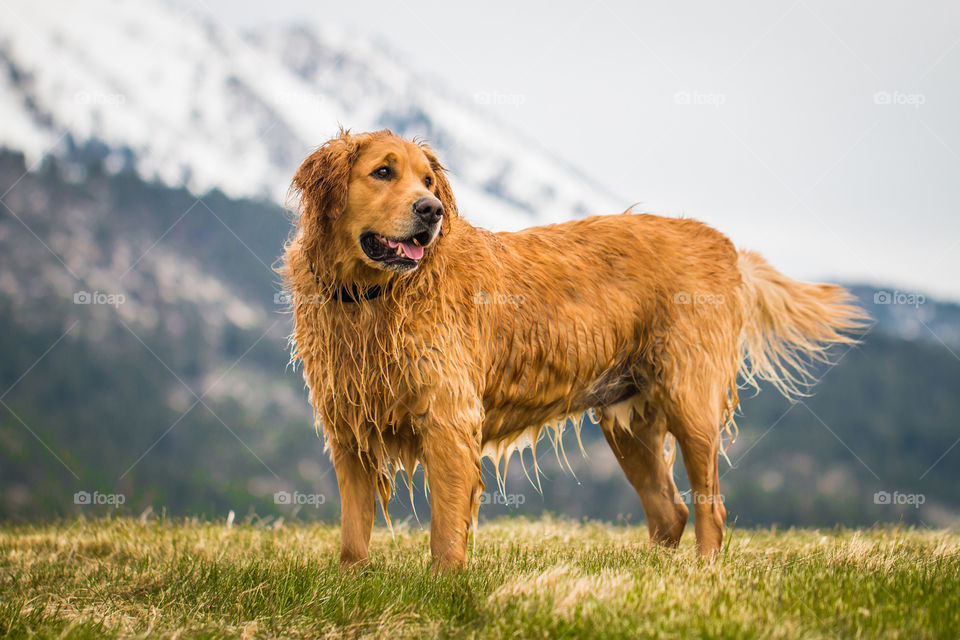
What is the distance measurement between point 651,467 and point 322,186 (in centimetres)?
302

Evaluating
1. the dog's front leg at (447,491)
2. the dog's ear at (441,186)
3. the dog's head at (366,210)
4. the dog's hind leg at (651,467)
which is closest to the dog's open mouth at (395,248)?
the dog's head at (366,210)

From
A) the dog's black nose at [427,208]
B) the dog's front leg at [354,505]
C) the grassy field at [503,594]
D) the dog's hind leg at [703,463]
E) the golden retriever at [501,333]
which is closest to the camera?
the grassy field at [503,594]

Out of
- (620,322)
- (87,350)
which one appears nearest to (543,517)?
(620,322)

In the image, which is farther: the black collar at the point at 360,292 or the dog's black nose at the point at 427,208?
the black collar at the point at 360,292

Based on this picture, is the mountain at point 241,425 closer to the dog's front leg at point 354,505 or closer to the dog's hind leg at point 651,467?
the dog's hind leg at point 651,467

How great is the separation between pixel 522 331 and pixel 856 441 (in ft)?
378

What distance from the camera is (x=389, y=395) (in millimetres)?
4238

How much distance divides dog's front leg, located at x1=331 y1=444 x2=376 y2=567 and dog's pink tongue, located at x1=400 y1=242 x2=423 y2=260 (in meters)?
1.17

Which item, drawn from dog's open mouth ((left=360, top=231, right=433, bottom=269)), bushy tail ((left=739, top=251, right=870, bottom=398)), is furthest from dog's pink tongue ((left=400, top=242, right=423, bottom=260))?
bushy tail ((left=739, top=251, right=870, bottom=398))

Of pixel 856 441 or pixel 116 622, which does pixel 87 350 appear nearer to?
pixel 856 441

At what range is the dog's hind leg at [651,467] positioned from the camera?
18.2 feet

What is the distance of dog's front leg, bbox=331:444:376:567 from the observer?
14.6ft

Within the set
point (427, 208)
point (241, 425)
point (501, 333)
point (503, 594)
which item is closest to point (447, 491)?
point (503, 594)

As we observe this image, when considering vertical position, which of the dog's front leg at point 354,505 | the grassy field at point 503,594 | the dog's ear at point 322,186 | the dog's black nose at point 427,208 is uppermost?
the dog's ear at point 322,186
